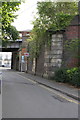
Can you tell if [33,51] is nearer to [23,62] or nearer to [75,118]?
[23,62]

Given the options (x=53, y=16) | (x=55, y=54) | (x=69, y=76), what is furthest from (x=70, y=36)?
(x=69, y=76)

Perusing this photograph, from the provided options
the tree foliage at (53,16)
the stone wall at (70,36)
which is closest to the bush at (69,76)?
the stone wall at (70,36)

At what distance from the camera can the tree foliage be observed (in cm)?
2070

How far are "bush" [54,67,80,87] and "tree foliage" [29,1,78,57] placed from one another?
522 cm

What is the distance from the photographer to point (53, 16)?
2147cm

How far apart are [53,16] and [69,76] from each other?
849 cm

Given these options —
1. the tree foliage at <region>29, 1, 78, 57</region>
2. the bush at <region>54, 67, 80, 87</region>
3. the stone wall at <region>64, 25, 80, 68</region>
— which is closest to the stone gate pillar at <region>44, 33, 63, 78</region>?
the stone wall at <region>64, 25, 80, 68</region>

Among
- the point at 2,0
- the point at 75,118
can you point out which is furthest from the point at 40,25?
the point at 75,118

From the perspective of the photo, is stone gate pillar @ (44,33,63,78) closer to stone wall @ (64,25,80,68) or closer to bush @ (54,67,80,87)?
stone wall @ (64,25,80,68)

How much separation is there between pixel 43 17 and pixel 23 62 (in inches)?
836

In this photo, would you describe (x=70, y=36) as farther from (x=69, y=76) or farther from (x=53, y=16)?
(x=69, y=76)

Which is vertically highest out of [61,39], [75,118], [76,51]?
[61,39]

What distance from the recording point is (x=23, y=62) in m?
42.2

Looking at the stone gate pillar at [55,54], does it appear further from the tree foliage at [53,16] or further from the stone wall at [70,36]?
the tree foliage at [53,16]
